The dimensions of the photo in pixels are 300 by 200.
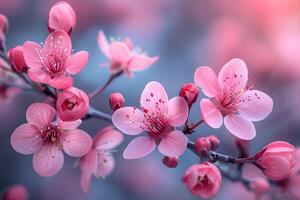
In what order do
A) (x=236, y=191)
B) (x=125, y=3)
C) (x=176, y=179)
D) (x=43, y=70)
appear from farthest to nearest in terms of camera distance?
(x=125, y=3) < (x=176, y=179) < (x=236, y=191) < (x=43, y=70)

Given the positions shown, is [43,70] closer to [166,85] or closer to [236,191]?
[236,191]

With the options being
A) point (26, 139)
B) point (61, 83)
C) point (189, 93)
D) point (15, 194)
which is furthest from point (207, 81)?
point (15, 194)

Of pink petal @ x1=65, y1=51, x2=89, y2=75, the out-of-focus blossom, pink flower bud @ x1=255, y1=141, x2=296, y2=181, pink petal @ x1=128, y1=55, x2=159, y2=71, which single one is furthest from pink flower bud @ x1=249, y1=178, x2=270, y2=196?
the out-of-focus blossom

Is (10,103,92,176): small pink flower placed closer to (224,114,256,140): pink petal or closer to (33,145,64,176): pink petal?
(33,145,64,176): pink petal

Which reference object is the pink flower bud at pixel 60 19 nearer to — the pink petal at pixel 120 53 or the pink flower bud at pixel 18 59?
the pink flower bud at pixel 18 59

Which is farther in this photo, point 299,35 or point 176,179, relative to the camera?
point 299,35

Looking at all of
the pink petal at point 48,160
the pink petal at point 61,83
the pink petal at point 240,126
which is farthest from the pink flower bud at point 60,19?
the pink petal at point 240,126

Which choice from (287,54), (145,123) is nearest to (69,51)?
(145,123)
